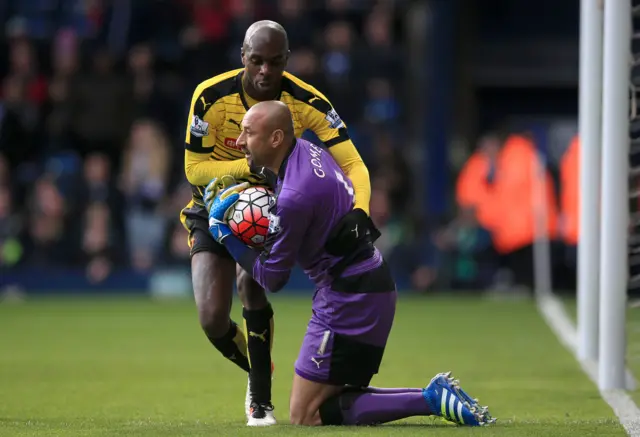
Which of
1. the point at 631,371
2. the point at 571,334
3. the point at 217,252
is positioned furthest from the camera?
the point at 571,334

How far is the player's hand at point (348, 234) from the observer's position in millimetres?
6457

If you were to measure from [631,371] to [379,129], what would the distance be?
354 inches

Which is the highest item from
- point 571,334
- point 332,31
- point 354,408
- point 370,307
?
point 332,31

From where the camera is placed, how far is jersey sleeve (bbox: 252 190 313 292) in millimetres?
6230

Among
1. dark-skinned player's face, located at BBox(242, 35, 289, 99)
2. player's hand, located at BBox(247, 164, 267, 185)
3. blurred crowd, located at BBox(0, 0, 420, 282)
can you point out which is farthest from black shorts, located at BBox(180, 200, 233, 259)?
blurred crowd, located at BBox(0, 0, 420, 282)

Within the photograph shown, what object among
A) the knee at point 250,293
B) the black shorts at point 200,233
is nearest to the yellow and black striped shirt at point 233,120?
the black shorts at point 200,233

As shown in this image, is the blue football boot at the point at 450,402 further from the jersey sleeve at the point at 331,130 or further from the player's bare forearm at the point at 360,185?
the jersey sleeve at the point at 331,130

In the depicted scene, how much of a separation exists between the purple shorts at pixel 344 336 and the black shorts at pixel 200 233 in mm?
915

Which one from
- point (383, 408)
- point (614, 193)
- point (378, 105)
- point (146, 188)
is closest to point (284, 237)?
point (383, 408)

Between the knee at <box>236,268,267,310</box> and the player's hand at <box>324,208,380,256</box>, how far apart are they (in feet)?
2.75

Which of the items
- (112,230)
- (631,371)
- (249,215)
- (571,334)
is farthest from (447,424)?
(112,230)

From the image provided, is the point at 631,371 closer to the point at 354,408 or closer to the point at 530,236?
the point at 354,408

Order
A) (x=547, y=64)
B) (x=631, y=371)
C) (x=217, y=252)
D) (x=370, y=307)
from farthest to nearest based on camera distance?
(x=547, y=64), (x=631, y=371), (x=217, y=252), (x=370, y=307)

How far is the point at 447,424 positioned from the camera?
6.76m
